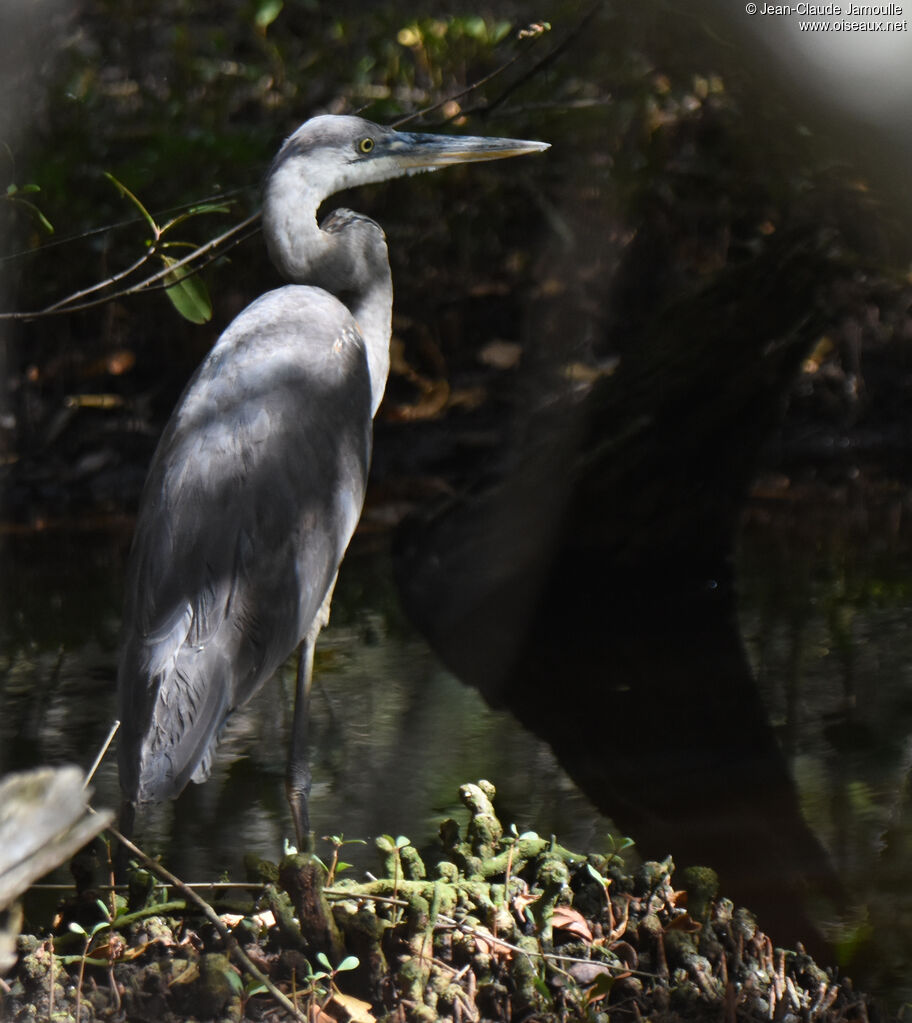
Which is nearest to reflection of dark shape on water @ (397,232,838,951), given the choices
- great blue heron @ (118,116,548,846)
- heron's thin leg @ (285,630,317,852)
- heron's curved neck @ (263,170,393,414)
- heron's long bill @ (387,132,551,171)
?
heron's thin leg @ (285,630,317,852)

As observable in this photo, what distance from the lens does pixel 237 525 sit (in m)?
2.14

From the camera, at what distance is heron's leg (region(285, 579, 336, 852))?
2242mm

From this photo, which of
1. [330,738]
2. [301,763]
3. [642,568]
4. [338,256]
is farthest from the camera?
[642,568]

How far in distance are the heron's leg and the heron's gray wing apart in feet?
0.30

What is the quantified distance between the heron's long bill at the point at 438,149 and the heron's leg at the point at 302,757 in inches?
37.5

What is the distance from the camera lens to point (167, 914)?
1.75 meters

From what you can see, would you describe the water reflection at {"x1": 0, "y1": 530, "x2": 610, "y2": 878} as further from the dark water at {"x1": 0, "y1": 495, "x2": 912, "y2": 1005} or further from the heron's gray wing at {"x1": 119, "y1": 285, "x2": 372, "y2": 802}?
the heron's gray wing at {"x1": 119, "y1": 285, "x2": 372, "y2": 802}

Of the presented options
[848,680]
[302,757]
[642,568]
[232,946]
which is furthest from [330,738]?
[642,568]

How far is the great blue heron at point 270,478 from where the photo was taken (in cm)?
196

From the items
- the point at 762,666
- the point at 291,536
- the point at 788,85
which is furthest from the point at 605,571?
the point at 788,85

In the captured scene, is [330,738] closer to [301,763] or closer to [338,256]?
[301,763]

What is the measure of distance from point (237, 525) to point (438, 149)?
104 cm

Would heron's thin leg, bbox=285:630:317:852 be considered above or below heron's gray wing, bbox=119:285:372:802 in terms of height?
below

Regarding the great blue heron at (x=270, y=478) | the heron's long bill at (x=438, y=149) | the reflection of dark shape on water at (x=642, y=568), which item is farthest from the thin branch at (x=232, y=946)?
the heron's long bill at (x=438, y=149)
